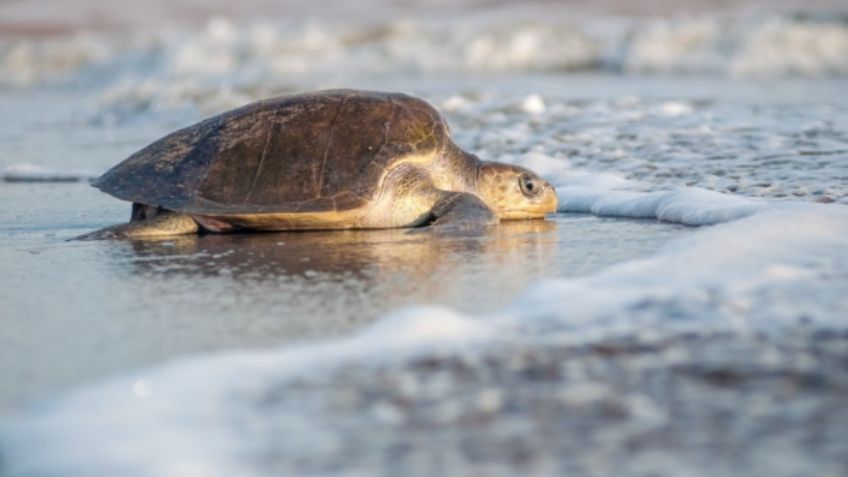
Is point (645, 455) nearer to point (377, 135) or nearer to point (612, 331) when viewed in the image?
point (612, 331)

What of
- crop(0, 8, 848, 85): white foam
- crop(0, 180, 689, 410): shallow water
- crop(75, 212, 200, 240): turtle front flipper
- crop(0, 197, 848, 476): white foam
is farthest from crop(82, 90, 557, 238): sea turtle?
crop(0, 8, 848, 85): white foam

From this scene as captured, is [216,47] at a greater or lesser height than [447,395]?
greater

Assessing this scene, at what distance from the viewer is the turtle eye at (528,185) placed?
6273 millimetres

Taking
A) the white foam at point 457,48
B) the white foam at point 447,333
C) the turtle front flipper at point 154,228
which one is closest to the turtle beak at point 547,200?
the white foam at point 447,333

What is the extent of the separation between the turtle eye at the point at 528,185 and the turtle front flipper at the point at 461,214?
0.98 feet

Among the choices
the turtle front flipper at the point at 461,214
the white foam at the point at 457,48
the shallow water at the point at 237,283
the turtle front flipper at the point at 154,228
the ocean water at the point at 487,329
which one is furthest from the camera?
the white foam at the point at 457,48

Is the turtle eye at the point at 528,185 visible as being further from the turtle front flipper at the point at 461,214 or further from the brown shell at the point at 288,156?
the brown shell at the point at 288,156

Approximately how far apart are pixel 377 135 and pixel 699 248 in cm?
212

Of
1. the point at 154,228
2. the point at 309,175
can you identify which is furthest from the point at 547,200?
the point at 154,228

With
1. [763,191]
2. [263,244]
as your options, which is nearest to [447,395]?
[263,244]

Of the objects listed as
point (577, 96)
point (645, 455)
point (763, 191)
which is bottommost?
point (645, 455)

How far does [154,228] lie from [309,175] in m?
0.81

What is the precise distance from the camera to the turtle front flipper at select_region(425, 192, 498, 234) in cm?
568

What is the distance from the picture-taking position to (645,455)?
2268mm
